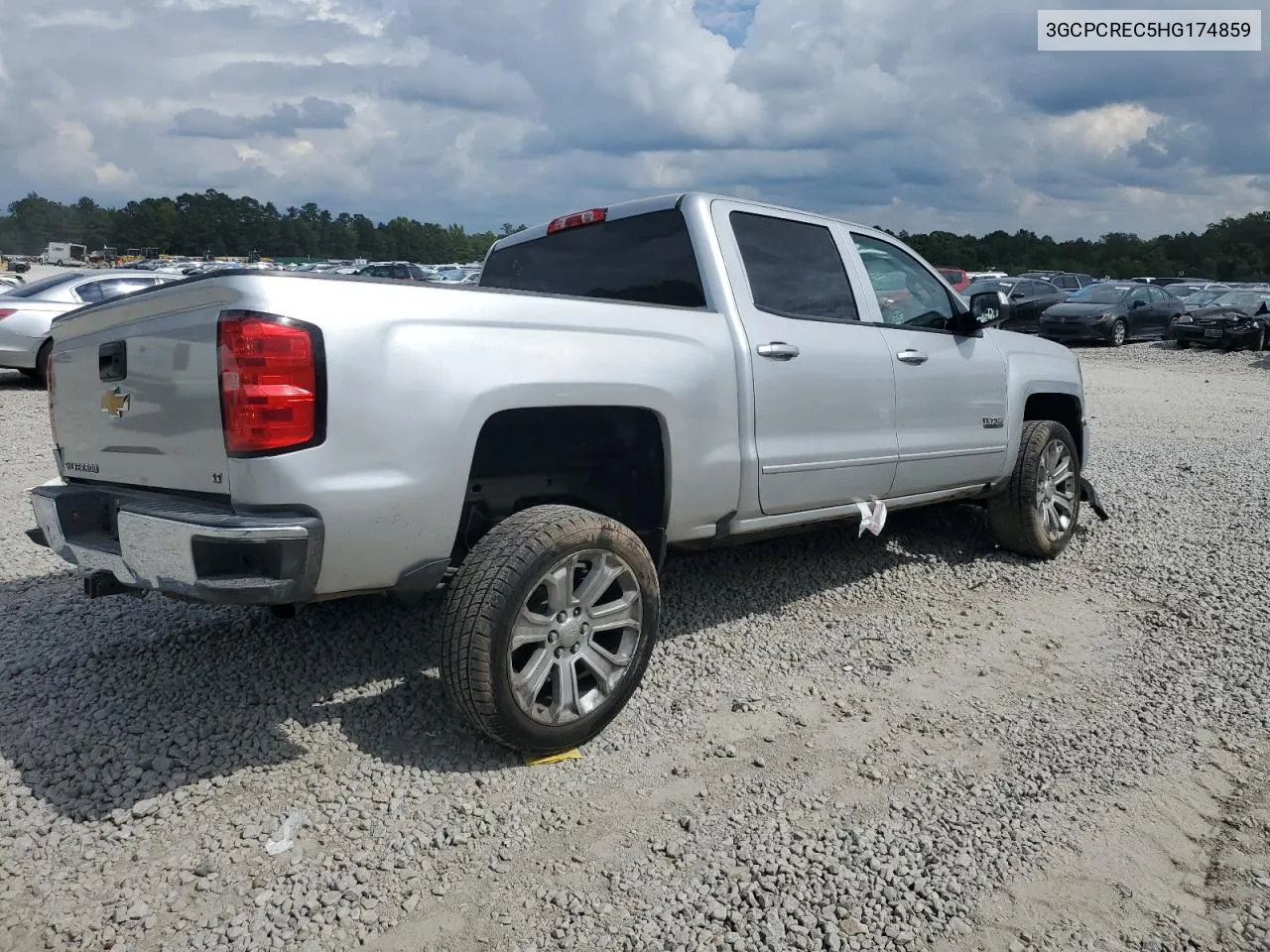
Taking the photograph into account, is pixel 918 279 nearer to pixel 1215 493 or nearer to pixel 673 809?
pixel 673 809

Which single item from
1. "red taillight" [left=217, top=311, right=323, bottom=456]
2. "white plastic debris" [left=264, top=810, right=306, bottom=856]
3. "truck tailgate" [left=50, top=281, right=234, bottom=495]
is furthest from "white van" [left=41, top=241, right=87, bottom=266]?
"white plastic debris" [left=264, top=810, right=306, bottom=856]

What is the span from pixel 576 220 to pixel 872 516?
2004 millimetres

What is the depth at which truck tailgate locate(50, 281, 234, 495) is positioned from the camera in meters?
2.84

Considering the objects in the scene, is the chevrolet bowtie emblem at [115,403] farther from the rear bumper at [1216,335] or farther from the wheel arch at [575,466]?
the rear bumper at [1216,335]

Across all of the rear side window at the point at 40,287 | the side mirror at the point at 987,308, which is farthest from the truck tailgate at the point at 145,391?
the rear side window at the point at 40,287

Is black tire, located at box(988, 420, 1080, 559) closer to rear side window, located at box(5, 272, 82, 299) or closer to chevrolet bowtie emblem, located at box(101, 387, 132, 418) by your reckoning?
chevrolet bowtie emblem, located at box(101, 387, 132, 418)

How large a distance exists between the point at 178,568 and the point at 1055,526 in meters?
4.94

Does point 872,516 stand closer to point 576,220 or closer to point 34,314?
point 576,220

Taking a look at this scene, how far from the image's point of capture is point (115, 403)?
3258 millimetres

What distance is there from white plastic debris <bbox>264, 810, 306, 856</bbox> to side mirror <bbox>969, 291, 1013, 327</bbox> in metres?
4.07

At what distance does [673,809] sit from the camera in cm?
306

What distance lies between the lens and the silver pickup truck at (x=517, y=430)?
2.76m

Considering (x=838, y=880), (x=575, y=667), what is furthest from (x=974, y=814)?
(x=575, y=667)

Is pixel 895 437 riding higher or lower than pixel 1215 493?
higher
